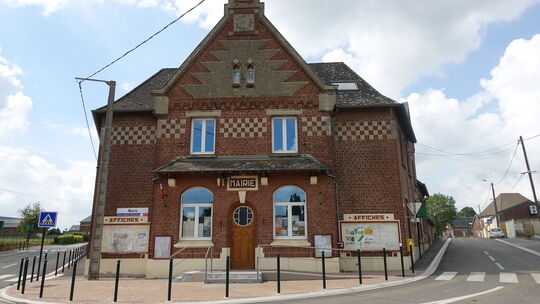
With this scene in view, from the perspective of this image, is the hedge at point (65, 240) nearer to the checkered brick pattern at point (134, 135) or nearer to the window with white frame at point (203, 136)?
the checkered brick pattern at point (134, 135)

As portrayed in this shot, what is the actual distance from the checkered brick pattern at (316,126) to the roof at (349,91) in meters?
1.33

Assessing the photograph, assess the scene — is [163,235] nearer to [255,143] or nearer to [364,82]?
[255,143]

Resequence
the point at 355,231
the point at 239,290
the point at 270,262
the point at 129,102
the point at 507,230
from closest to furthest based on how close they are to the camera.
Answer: the point at 239,290 < the point at 270,262 < the point at 355,231 < the point at 129,102 < the point at 507,230

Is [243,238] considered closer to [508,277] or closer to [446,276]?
[446,276]

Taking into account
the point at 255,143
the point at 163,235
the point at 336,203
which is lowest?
the point at 163,235

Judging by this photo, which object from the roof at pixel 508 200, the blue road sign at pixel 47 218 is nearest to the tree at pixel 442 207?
the roof at pixel 508 200

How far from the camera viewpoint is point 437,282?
1199 cm

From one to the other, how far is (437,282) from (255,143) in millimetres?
9143

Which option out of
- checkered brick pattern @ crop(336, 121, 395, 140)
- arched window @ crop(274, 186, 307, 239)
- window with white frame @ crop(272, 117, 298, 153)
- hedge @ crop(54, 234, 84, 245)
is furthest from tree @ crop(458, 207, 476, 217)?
arched window @ crop(274, 186, 307, 239)

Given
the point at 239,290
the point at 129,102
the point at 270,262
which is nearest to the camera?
the point at 239,290

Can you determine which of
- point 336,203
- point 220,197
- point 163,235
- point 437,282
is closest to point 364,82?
point 336,203

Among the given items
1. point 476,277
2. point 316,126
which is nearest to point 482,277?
point 476,277

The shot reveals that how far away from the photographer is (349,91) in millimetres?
19594

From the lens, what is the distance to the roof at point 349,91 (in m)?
18.2
